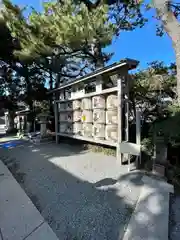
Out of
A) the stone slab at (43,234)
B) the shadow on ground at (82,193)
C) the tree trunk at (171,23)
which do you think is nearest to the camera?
the stone slab at (43,234)

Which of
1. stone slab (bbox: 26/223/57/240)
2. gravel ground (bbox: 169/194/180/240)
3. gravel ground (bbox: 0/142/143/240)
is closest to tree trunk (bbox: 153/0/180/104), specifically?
gravel ground (bbox: 169/194/180/240)

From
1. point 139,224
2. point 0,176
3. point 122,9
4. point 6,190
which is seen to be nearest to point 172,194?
point 139,224

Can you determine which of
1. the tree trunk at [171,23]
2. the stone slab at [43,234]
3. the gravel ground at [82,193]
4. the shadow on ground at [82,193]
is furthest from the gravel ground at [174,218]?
the tree trunk at [171,23]

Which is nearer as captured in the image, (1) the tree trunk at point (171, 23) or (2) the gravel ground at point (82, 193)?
(2) the gravel ground at point (82, 193)

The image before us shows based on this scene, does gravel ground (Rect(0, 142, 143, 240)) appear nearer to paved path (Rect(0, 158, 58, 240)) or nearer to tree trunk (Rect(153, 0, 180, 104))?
paved path (Rect(0, 158, 58, 240))

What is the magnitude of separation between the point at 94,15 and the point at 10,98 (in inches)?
326

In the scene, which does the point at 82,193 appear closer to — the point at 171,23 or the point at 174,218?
the point at 174,218

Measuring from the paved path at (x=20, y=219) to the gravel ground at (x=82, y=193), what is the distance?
3.8 inches

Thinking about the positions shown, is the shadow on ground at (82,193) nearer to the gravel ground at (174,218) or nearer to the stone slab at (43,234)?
the stone slab at (43,234)

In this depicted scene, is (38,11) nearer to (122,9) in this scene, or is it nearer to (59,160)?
(122,9)

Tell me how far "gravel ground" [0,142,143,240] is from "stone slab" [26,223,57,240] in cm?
7

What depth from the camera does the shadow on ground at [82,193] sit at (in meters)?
1.77

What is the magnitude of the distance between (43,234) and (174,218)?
155cm

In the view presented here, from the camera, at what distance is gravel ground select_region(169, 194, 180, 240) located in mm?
1684
